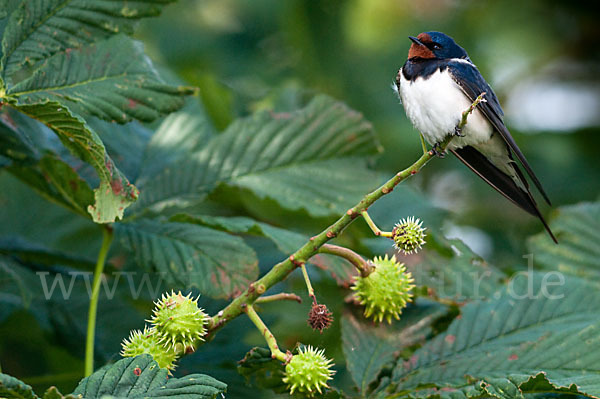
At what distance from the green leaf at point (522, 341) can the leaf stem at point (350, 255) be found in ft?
1.17

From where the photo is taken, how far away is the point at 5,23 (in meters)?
1.66

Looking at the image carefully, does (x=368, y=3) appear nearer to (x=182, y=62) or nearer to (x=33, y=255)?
(x=182, y=62)

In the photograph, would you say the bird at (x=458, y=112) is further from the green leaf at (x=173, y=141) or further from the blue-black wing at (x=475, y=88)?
the green leaf at (x=173, y=141)

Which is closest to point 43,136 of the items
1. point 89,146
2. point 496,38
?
point 89,146

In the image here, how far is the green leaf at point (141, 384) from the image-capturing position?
1.27 m

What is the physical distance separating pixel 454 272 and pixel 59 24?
1.48 meters

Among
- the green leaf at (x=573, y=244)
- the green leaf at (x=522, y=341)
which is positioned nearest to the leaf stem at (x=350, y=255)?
the green leaf at (x=522, y=341)

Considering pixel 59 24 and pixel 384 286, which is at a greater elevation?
pixel 59 24

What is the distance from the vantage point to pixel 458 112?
6.05 feet

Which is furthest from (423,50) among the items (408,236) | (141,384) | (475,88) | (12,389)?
(12,389)

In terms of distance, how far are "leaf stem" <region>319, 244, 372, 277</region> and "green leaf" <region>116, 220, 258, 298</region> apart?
323 mm

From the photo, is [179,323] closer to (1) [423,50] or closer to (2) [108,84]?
(2) [108,84]

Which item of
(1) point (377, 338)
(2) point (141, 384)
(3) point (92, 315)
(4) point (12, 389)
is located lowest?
(4) point (12, 389)

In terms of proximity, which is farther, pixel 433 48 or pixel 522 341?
pixel 433 48
